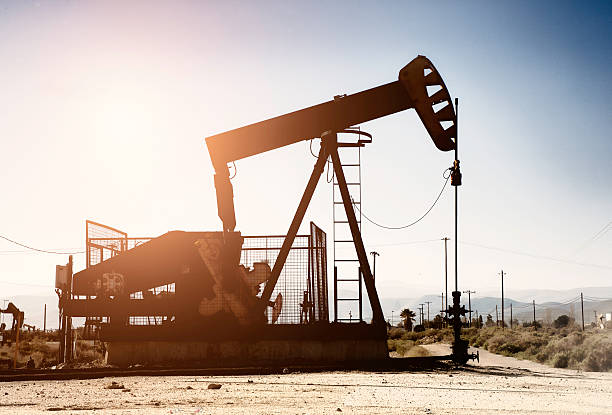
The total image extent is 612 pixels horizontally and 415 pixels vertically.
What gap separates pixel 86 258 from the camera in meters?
16.0

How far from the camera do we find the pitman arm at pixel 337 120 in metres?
14.3

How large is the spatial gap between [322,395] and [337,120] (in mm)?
7561

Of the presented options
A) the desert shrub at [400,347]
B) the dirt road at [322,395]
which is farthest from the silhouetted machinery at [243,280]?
the desert shrub at [400,347]

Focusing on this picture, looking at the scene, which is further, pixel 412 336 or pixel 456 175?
pixel 412 336

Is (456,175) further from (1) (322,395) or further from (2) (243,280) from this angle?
(1) (322,395)

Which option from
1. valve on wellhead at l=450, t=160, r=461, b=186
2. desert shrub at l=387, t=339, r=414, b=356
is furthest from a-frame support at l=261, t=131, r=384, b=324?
desert shrub at l=387, t=339, r=414, b=356

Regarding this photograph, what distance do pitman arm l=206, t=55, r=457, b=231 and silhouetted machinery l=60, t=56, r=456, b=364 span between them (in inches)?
0.9

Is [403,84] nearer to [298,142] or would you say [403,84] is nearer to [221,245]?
[298,142]

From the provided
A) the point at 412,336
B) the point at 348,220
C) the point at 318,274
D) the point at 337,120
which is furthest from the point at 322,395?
the point at 412,336

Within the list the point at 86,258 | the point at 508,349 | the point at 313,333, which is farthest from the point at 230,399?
the point at 508,349

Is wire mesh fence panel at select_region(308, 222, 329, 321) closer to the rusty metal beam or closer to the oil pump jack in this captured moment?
the oil pump jack

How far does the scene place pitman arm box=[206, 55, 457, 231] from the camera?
47.0 ft

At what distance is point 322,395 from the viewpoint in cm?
875

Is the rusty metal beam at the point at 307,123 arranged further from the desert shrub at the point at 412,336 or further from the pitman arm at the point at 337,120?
the desert shrub at the point at 412,336
